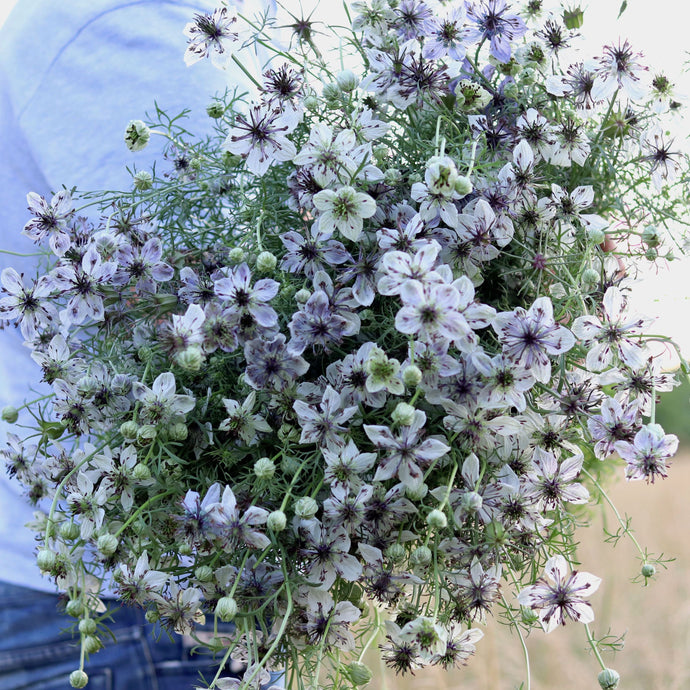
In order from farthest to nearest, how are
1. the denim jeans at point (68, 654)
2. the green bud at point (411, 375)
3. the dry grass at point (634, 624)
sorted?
the dry grass at point (634, 624)
the denim jeans at point (68, 654)
the green bud at point (411, 375)

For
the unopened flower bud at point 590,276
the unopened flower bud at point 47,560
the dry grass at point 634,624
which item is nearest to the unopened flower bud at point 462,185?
the unopened flower bud at point 590,276

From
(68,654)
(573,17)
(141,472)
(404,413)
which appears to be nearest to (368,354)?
(404,413)

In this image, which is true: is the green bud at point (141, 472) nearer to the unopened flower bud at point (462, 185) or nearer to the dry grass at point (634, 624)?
the unopened flower bud at point (462, 185)

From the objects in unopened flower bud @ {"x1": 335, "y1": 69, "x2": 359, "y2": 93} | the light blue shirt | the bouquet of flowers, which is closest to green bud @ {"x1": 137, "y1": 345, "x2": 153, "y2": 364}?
the bouquet of flowers

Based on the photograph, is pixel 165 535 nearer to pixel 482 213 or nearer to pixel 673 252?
pixel 482 213

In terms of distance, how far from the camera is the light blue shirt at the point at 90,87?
74cm

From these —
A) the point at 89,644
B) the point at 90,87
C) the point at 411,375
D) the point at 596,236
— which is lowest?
the point at 89,644

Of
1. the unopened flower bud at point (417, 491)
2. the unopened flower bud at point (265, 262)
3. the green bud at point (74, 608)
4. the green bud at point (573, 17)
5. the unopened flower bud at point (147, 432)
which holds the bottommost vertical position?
the green bud at point (74, 608)

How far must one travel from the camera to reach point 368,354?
38 cm

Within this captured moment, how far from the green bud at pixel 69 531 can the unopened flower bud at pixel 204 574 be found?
0.08 meters

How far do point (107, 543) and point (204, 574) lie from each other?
0.19 ft

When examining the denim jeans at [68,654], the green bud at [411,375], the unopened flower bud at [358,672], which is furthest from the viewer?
the denim jeans at [68,654]

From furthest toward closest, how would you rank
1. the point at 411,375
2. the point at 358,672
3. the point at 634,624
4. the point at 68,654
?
the point at 634,624 < the point at 68,654 < the point at 358,672 < the point at 411,375

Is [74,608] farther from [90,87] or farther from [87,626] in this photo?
[90,87]
